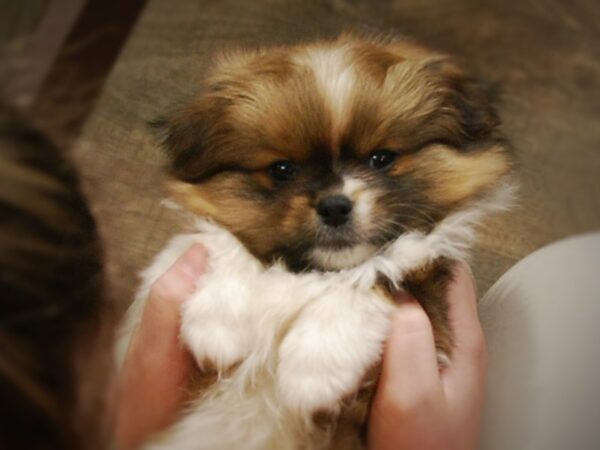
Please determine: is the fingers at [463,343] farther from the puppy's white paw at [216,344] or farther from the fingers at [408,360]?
the puppy's white paw at [216,344]

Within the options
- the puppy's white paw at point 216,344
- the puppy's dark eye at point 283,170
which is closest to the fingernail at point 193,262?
the puppy's white paw at point 216,344

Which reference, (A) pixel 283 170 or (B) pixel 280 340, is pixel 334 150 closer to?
(A) pixel 283 170

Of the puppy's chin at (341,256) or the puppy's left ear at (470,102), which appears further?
the puppy's left ear at (470,102)

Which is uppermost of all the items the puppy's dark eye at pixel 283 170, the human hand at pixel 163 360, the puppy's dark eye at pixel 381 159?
the puppy's dark eye at pixel 381 159

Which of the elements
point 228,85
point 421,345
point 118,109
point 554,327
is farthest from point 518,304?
point 118,109

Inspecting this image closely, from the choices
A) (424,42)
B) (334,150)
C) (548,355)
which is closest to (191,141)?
(334,150)

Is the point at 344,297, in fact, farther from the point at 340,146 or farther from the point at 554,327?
the point at 554,327
